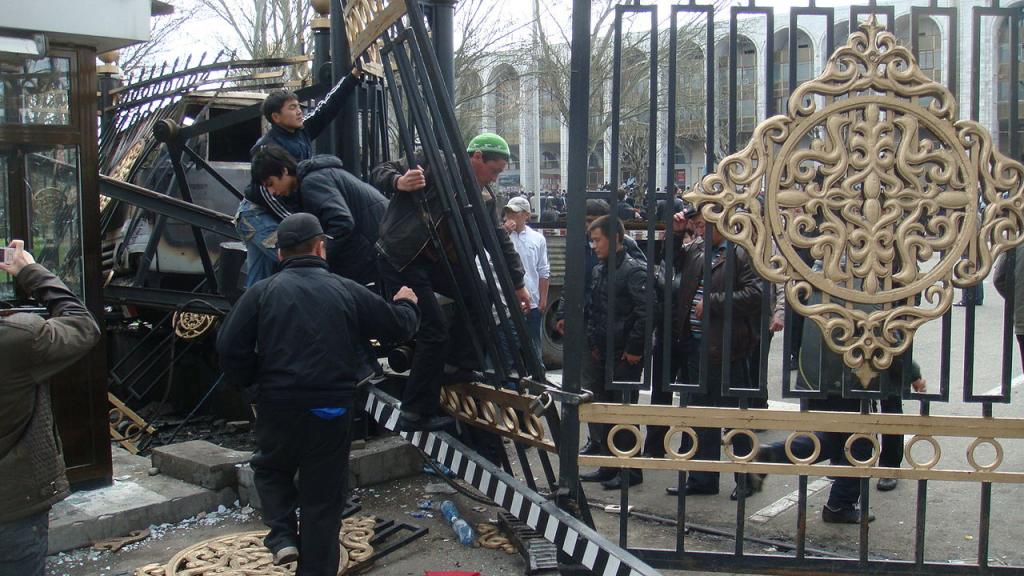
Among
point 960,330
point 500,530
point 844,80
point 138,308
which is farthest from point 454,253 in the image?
point 960,330

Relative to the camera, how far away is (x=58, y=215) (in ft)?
18.5

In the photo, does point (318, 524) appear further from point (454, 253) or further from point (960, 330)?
point (960, 330)

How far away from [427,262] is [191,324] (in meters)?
4.63

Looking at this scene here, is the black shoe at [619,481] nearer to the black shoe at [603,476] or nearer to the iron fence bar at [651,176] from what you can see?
the black shoe at [603,476]

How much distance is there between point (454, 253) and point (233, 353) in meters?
1.24

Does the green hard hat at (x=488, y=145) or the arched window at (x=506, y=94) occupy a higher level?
the arched window at (x=506, y=94)

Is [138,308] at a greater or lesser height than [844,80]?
lesser

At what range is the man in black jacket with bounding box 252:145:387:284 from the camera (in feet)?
16.8

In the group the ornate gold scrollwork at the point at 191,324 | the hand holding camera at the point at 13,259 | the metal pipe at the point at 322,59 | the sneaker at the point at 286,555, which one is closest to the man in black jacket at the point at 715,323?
the sneaker at the point at 286,555

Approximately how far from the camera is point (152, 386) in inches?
334

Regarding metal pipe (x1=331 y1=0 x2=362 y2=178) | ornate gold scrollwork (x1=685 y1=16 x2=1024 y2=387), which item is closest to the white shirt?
metal pipe (x1=331 y1=0 x2=362 y2=178)

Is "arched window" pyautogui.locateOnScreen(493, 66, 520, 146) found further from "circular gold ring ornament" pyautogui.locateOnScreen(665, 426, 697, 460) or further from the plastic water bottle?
"circular gold ring ornament" pyautogui.locateOnScreen(665, 426, 697, 460)

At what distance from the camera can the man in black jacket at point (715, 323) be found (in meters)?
5.20

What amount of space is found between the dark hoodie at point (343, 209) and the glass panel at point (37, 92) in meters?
1.53
